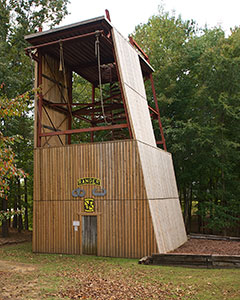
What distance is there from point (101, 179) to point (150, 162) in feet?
7.40

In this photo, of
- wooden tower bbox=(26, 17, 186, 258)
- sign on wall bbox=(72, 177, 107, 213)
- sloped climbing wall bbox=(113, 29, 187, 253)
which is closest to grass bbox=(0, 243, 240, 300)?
wooden tower bbox=(26, 17, 186, 258)

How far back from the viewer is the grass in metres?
7.75

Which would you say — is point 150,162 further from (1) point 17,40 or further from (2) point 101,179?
(1) point 17,40

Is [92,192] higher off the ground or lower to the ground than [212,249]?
higher

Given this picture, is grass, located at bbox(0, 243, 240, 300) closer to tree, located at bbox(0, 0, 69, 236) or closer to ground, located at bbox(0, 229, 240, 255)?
ground, located at bbox(0, 229, 240, 255)

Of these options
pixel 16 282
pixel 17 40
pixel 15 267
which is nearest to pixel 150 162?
pixel 15 267

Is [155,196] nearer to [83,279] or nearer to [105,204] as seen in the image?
[105,204]

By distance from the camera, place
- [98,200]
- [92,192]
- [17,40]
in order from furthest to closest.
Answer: [17,40] < [92,192] < [98,200]

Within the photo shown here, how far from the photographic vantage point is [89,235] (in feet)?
43.7

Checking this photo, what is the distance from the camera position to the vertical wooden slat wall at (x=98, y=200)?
12.6m

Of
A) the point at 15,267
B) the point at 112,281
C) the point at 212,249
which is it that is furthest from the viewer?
the point at 212,249

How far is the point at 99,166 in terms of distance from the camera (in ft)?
44.2

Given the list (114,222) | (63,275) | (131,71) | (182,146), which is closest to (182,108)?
(182,146)

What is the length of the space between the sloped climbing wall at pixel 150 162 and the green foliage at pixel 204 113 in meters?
3.71
